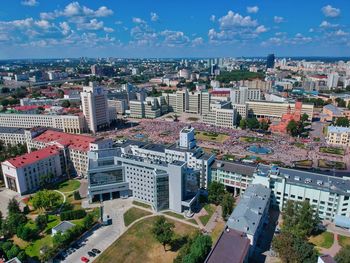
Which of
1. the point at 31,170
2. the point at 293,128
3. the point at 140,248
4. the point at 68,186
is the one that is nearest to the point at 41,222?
the point at 68,186

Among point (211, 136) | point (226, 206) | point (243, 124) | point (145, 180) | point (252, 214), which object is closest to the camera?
point (252, 214)

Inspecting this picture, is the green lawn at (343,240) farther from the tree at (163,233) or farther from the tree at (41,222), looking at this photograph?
the tree at (41,222)

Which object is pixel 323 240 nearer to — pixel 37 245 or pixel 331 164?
pixel 331 164

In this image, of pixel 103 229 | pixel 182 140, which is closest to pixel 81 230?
pixel 103 229

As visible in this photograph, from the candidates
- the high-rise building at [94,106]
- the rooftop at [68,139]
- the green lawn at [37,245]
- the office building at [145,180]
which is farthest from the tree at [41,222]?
the high-rise building at [94,106]

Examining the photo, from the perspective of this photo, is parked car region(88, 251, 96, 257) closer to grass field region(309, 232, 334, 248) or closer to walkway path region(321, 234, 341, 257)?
grass field region(309, 232, 334, 248)

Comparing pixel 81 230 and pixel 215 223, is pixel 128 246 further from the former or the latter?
pixel 215 223

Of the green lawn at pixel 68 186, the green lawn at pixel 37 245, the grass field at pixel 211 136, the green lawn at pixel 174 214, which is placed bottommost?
the green lawn at pixel 37 245
